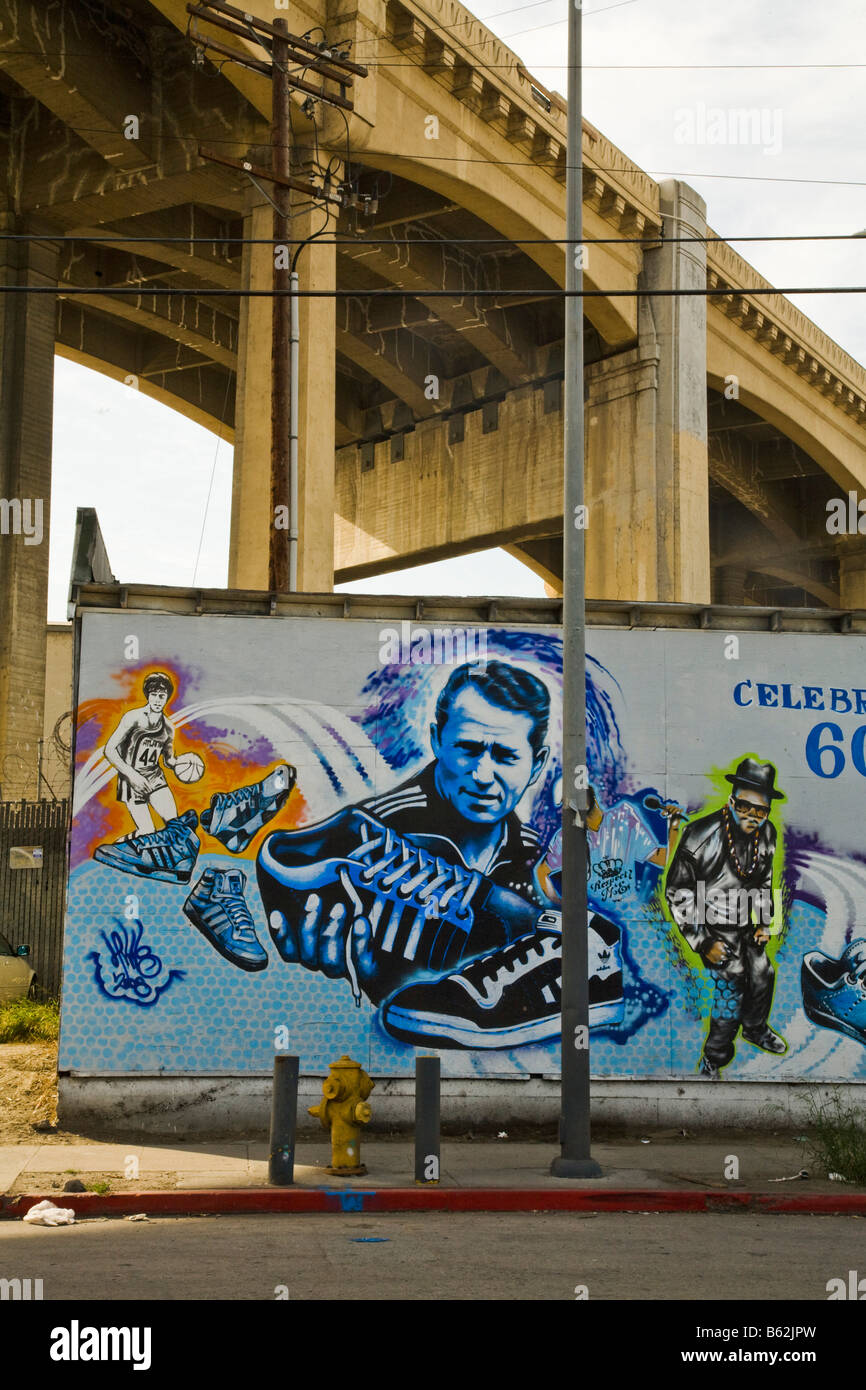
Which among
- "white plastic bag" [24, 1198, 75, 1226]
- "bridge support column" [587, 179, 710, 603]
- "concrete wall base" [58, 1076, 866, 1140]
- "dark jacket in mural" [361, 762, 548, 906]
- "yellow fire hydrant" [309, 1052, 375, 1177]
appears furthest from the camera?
"bridge support column" [587, 179, 710, 603]

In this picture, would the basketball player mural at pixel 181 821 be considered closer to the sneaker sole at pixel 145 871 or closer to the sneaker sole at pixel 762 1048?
the sneaker sole at pixel 145 871

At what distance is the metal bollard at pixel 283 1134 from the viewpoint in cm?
1111

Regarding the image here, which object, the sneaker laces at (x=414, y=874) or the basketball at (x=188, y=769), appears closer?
the basketball at (x=188, y=769)

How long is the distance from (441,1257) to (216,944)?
18.9 feet

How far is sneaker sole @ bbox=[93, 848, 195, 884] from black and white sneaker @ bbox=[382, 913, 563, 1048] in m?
2.41

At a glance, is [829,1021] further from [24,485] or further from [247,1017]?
[24,485]

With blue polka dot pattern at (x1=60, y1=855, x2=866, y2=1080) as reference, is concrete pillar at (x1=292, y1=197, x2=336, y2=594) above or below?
above

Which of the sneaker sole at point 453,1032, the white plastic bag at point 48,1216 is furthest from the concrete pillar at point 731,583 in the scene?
the white plastic bag at point 48,1216

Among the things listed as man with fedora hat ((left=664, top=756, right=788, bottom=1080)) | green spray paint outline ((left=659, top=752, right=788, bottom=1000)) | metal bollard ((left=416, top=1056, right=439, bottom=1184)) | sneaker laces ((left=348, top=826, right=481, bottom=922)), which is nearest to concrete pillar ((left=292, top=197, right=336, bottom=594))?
sneaker laces ((left=348, top=826, right=481, bottom=922))

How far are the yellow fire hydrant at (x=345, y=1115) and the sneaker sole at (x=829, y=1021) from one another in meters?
5.36

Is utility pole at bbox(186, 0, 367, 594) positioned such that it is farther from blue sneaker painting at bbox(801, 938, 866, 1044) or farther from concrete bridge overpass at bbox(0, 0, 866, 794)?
blue sneaker painting at bbox(801, 938, 866, 1044)

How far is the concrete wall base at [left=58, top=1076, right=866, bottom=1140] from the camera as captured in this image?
44.8ft

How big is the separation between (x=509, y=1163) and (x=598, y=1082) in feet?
6.61

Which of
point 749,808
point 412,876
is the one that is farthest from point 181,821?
point 749,808
